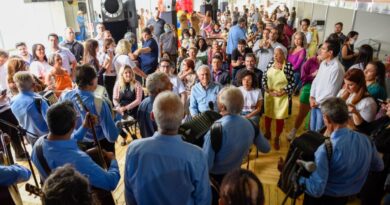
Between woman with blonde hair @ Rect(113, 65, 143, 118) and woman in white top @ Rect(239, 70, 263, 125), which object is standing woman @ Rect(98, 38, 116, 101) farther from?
woman in white top @ Rect(239, 70, 263, 125)

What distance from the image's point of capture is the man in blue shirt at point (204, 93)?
10.4 ft

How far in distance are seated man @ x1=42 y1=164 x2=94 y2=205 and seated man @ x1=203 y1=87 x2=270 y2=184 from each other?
995 millimetres

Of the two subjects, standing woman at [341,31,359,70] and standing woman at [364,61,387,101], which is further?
standing woman at [341,31,359,70]

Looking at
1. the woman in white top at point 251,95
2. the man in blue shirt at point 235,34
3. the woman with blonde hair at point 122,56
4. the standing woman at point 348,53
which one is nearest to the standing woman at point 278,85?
the woman in white top at point 251,95

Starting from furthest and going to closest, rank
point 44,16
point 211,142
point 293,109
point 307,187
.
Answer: point 44,16 → point 293,109 → point 211,142 → point 307,187

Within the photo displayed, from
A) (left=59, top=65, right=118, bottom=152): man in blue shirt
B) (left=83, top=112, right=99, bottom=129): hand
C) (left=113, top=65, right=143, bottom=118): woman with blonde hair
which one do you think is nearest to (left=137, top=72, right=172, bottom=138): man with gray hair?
(left=59, top=65, right=118, bottom=152): man in blue shirt

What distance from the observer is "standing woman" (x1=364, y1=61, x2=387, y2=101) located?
2771mm

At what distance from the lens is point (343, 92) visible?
280 cm

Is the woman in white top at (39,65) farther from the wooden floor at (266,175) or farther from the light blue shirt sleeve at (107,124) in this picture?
the light blue shirt sleeve at (107,124)

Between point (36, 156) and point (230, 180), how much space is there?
121 centimetres

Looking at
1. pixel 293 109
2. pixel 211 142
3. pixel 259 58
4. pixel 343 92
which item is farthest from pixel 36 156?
pixel 293 109

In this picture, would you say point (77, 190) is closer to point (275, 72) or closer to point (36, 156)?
point (36, 156)

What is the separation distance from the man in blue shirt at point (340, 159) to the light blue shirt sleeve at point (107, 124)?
5.21 ft

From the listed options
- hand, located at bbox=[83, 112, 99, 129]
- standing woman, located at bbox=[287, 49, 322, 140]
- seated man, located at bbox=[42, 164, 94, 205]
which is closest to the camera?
seated man, located at bbox=[42, 164, 94, 205]
